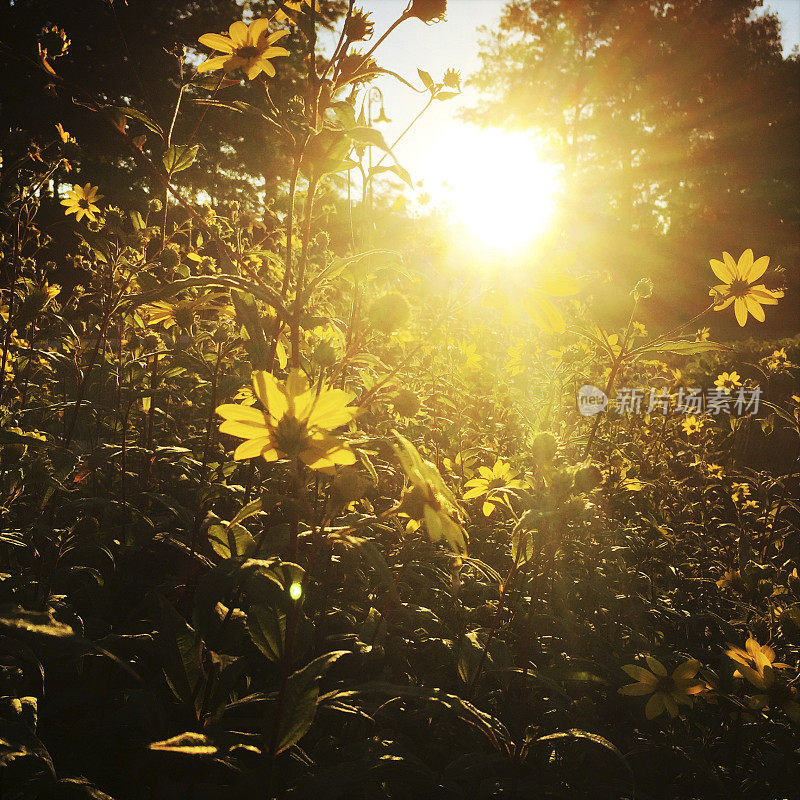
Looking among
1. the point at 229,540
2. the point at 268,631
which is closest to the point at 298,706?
the point at 268,631

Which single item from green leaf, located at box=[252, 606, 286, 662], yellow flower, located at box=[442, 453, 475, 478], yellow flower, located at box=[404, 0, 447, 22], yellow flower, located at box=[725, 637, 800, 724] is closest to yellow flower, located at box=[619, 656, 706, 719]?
yellow flower, located at box=[725, 637, 800, 724]

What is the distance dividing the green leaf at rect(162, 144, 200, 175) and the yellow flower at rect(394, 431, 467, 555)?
27.6 inches

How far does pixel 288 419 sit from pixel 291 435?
0.08 ft

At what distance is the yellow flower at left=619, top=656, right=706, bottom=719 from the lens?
3.64 feet

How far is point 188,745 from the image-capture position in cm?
68

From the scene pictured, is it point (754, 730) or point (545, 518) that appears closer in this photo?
point (545, 518)

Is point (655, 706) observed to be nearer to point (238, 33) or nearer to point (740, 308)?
point (740, 308)

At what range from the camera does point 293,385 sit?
676mm

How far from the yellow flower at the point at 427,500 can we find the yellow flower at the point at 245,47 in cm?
68

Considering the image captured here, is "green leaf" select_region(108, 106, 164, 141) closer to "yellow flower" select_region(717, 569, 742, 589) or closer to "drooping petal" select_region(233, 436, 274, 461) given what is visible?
"drooping petal" select_region(233, 436, 274, 461)

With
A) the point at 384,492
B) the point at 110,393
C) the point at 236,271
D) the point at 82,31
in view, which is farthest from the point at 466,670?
the point at 82,31

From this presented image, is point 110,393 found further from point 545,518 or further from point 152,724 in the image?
point 545,518

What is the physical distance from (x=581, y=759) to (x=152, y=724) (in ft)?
3.04

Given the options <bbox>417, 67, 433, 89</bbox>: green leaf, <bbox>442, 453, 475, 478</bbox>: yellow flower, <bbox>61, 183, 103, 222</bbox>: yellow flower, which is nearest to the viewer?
<bbox>417, 67, 433, 89</bbox>: green leaf
